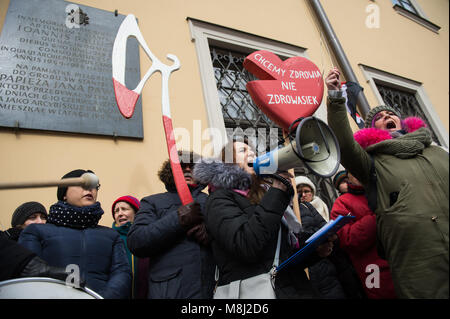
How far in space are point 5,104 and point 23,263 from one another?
1742mm

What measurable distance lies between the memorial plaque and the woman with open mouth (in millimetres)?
2055

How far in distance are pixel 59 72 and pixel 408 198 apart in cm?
284

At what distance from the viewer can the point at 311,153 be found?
1227 millimetres

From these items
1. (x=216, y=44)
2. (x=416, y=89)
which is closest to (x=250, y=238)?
(x=216, y=44)

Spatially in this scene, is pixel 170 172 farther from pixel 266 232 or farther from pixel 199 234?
pixel 266 232

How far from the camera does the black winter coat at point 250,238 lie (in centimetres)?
118

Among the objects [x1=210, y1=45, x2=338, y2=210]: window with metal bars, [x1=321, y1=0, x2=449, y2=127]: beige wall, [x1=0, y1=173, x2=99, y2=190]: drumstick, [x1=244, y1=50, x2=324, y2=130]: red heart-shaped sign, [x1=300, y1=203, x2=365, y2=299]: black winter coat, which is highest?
→ [x1=321, y1=0, x2=449, y2=127]: beige wall

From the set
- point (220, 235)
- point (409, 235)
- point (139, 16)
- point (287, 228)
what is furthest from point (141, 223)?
point (139, 16)

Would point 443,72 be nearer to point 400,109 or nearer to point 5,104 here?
point 400,109

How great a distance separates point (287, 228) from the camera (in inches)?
53.9

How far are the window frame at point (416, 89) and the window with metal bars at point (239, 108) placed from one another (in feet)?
8.26

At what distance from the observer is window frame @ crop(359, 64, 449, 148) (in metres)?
5.32

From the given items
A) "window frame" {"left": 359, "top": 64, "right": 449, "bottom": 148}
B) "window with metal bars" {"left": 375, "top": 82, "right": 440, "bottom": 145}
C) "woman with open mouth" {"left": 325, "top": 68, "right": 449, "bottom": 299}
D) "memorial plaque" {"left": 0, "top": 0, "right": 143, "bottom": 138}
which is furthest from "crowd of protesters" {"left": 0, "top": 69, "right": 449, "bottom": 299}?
"window with metal bars" {"left": 375, "top": 82, "right": 440, "bottom": 145}

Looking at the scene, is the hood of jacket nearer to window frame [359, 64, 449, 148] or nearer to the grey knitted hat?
the grey knitted hat
